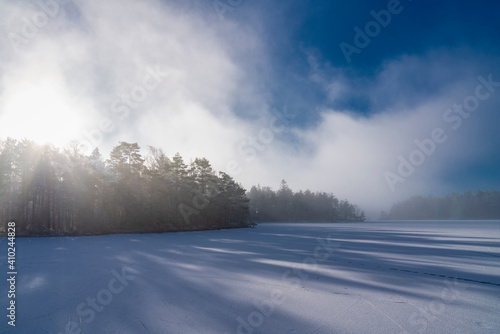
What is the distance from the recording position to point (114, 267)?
7.49 metres

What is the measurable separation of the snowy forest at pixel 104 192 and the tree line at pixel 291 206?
139 feet

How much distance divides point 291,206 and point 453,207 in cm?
8348

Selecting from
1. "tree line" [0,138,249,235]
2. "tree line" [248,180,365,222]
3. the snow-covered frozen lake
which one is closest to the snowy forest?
"tree line" [0,138,249,235]

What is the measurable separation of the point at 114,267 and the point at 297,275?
613 centimetres

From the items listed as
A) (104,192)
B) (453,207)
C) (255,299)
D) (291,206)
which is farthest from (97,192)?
(453,207)

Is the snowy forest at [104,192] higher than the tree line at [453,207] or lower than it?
higher

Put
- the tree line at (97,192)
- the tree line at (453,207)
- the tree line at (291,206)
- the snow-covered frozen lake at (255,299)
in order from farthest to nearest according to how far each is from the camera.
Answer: the tree line at (453,207), the tree line at (291,206), the tree line at (97,192), the snow-covered frozen lake at (255,299)

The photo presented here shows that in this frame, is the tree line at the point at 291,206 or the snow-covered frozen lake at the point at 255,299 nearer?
the snow-covered frozen lake at the point at 255,299

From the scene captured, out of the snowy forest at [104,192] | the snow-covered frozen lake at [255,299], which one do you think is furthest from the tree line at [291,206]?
the snow-covered frozen lake at [255,299]

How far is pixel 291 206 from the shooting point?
287 feet

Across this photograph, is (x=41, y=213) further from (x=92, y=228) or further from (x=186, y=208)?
(x=186, y=208)

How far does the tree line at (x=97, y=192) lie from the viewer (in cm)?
2352

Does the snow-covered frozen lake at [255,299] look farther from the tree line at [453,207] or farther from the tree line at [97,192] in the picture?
the tree line at [453,207]

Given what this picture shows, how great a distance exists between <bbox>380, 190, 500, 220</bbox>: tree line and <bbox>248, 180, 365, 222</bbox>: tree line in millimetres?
47245
